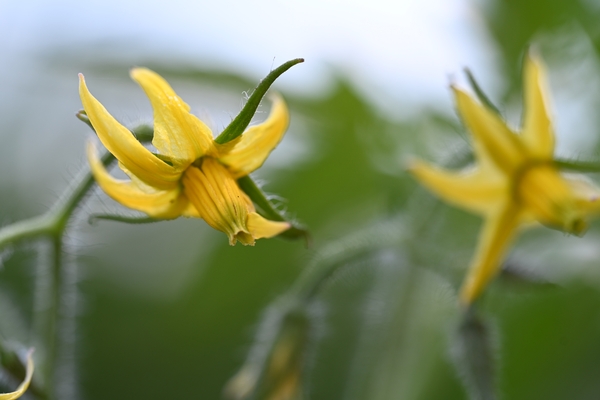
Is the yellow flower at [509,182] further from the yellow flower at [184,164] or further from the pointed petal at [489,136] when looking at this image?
the yellow flower at [184,164]

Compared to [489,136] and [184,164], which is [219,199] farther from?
[489,136]

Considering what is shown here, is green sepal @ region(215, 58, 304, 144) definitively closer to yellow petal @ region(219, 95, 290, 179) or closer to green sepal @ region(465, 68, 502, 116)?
yellow petal @ region(219, 95, 290, 179)

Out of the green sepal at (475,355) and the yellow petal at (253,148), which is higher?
the yellow petal at (253,148)

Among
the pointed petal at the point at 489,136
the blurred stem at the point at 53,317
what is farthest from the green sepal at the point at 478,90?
the blurred stem at the point at 53,317

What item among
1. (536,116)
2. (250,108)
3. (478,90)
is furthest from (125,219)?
(536,116)

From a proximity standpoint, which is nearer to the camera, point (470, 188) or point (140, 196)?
point (140, 196)

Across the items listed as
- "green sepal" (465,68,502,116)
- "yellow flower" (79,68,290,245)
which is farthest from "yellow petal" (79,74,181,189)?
"green sepal" (465,68,502,116)
